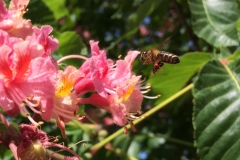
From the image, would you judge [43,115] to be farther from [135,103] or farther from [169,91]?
[169,91]

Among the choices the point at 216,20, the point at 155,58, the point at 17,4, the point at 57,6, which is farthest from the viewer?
the point at 57,6

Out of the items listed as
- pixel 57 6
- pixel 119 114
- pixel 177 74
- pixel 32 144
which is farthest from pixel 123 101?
pixel 57 6

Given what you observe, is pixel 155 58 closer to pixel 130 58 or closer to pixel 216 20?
pixel 130 58

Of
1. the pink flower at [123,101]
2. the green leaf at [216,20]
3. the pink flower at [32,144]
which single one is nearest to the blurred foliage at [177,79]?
the green leaf at [216,20]

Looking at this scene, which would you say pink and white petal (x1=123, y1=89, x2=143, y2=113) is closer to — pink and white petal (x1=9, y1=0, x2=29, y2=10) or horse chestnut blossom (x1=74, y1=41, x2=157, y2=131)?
horse chestnut blossom (x1=74, y1=41, x2=157, y2=131)

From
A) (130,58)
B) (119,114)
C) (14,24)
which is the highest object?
(14,24)

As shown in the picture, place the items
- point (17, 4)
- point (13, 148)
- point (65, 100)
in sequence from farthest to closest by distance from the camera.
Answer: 1. point (17, 4)
2. point (65, 100)
3. point (13, 148)

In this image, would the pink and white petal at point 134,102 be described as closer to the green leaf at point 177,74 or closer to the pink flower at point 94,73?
the pink flower at point 94,73

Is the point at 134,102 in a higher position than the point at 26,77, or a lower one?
lower
